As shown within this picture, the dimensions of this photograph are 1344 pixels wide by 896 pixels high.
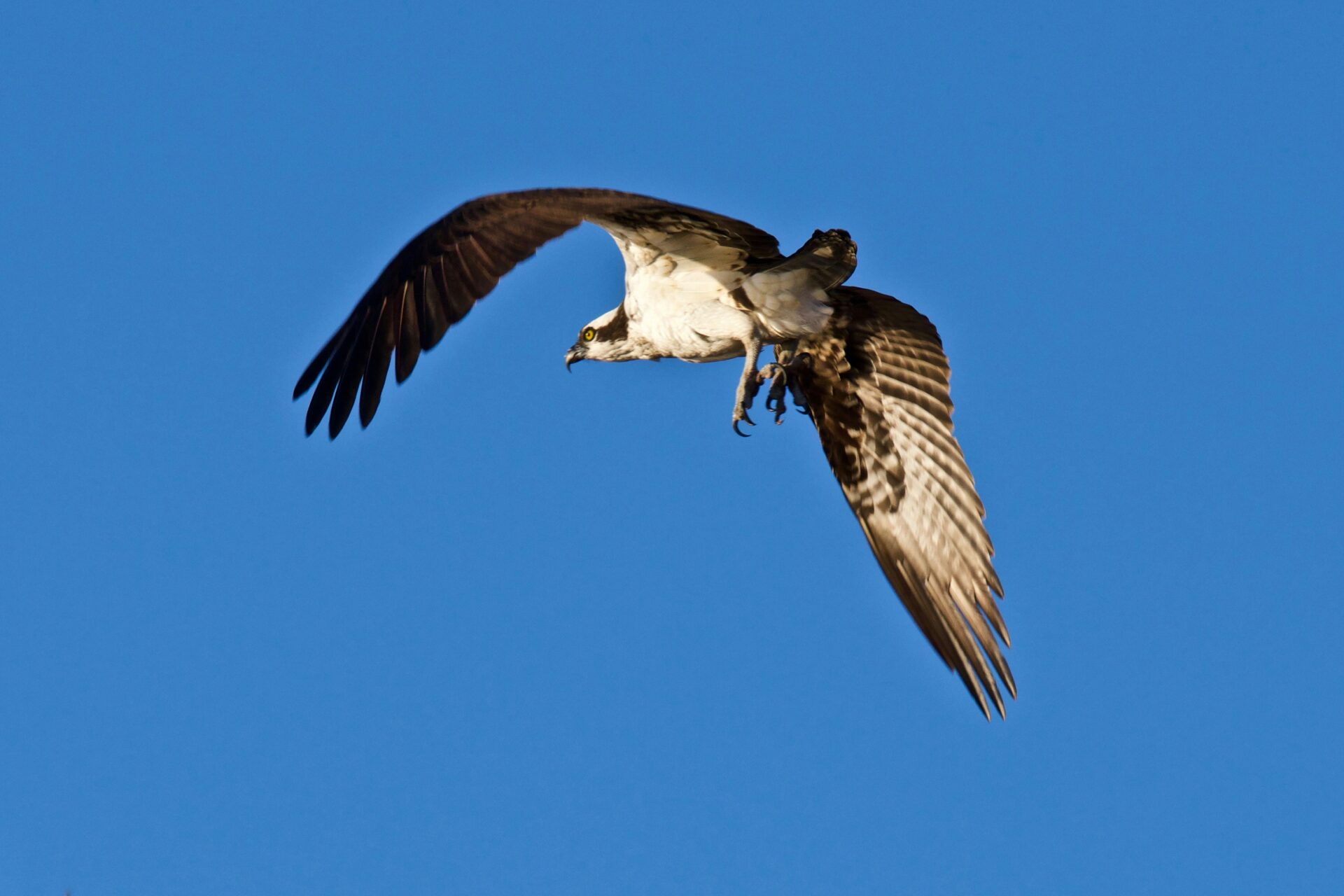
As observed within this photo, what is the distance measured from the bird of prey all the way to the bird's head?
1 centimetres

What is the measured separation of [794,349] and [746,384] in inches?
23.3

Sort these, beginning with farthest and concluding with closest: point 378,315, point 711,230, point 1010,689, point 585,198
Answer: point 1010,689
point 711,230
point 378,315
point 585,198

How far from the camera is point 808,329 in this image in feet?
40.0

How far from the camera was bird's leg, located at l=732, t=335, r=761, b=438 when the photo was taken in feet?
39.3

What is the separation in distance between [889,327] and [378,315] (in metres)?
4.09

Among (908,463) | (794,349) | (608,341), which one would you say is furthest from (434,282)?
(908,463)

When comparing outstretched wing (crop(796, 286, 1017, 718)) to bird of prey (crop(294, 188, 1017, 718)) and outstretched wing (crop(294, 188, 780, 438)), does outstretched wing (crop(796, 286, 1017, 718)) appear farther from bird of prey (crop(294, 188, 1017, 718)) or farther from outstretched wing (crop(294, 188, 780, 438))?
outstretched wing (crop(294, 188, 780, 438))

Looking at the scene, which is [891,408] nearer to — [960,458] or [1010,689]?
[960,458]

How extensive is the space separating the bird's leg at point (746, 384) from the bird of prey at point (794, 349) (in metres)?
0.01

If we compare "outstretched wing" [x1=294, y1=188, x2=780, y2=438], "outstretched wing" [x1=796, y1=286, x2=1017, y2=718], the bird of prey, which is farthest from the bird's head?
"outstretched wing" [x1=294, y1=188, x2=780, y2=438]

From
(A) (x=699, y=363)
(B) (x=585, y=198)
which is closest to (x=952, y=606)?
(A) (x=699, y=363)

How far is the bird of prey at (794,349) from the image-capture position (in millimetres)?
10023

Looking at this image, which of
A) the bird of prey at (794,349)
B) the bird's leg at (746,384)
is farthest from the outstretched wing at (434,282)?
the bird's leg at (746,384)

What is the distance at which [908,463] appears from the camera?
1272 centimetres
